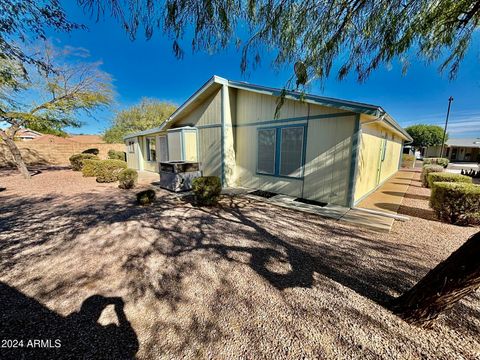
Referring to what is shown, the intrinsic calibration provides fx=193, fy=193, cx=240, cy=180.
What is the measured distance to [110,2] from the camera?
199cm

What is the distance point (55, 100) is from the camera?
1051cm

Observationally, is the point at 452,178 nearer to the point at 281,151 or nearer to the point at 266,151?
the point at 281,151

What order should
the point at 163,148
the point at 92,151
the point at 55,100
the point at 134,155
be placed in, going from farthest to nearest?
the point at 92,151 < the point at 134,155 < the point at 163,148 < the point at 55,100

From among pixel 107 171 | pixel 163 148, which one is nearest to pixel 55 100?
pixel 107 171

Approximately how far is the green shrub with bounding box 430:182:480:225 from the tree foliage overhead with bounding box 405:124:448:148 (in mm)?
42050

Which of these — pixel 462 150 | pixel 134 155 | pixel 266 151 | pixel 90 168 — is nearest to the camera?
pixel 266 151

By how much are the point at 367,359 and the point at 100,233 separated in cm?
447

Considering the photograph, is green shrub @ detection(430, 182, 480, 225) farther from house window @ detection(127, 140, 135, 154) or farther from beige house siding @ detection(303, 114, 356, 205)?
house window @ detection(127, 140, 135, 154)

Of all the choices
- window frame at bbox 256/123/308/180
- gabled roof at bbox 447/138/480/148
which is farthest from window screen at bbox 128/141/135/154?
gabled roof at bbox 447/138/480/148

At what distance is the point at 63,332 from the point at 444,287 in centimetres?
337

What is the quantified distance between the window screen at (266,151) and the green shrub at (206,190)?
7.85 feet

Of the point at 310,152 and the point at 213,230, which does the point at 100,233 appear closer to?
the point at 213,230

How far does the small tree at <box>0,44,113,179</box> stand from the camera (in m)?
9.57

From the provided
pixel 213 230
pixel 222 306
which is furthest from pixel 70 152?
pixel 222 306
